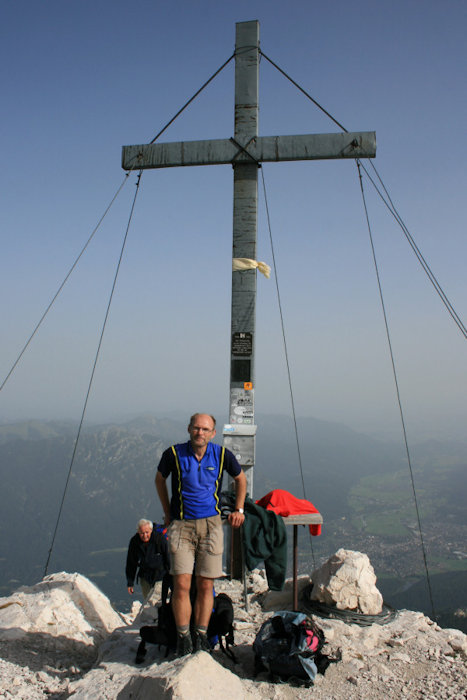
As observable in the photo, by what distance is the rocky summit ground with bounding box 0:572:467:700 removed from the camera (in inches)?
144

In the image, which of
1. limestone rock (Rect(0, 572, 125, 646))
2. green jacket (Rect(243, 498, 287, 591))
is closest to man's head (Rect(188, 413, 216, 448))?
green jacket (Rect(243, 498, 287, 591))

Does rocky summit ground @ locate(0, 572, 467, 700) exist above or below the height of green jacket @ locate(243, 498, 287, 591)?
below

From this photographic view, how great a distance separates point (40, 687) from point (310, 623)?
2.63 meters

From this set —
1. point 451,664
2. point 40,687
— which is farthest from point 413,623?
point 40,687

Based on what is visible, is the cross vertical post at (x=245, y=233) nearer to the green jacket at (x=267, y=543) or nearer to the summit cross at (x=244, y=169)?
the summit cross at (x=244, y=169)

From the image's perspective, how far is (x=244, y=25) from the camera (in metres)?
7.15

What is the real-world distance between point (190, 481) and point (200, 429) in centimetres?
51

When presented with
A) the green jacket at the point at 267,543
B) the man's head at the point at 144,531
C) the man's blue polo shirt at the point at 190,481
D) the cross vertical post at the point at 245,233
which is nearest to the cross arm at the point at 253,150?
the cross vertical post at the point at 245,233

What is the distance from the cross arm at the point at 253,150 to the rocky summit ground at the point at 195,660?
632 cm

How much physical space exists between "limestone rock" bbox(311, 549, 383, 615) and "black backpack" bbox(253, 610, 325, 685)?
1.48 m

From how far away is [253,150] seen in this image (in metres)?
7.09

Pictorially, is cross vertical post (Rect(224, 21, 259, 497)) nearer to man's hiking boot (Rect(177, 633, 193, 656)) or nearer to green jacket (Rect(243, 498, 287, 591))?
green jacket (Rect(243, 498, 287, 591))

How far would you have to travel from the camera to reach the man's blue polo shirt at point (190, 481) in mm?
4375

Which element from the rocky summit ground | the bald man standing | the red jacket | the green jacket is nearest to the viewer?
the rocky summit ground
